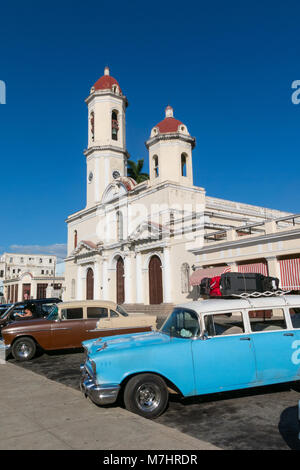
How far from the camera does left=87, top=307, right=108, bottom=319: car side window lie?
9891 millimetres

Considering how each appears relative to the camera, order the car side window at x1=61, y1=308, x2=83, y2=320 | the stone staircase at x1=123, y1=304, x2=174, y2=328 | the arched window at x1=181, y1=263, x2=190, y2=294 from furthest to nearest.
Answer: the stone staircase at x1=123, y1=304, x2=174, y2=328 < the arched window at x1=181, y1=263, x2=190, y2=294 < the car side window at x1=61, y1=308, x2=83, y2=320

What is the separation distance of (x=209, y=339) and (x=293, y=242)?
1343 cm

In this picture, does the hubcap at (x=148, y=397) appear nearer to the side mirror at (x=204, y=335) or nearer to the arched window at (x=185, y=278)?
the side mirror at (x=204, y=335)

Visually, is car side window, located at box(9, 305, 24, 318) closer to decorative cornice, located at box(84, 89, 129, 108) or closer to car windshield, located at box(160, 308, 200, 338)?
car windshield, located at box(160, 308, 200, 338)

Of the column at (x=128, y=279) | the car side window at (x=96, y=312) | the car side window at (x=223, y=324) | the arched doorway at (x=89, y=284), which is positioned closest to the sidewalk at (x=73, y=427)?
the car side window at (x=223, y=324)

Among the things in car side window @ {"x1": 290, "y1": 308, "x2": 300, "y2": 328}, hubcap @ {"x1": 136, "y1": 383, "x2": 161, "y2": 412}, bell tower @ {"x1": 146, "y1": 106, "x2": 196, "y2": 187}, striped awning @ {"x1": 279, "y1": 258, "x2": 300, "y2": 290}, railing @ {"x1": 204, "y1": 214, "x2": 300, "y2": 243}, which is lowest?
hubcap @ {"x1": 136, "y1": 383, "x2": 161, "y2": 412}

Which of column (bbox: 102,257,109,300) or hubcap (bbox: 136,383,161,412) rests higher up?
column (bbox: 102,257,109,300)

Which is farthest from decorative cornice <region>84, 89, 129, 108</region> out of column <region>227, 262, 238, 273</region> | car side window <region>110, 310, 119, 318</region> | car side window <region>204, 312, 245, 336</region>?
car side window <region>204, 312, 245, 336</region>

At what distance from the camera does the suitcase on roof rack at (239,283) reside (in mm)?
6684

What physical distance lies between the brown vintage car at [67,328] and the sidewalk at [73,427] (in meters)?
3.63

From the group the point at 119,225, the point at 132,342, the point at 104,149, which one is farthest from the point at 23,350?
the point at 104,149

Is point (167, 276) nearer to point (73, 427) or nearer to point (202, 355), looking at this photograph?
point (202, 355)

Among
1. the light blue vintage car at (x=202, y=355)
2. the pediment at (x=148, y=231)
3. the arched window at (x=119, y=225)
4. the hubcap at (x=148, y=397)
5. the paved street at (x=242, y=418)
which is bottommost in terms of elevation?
the paved street at (x=242, y=418)

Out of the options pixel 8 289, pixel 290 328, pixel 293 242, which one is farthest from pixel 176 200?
pixel 8 289
